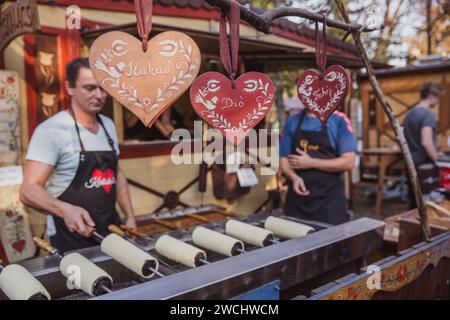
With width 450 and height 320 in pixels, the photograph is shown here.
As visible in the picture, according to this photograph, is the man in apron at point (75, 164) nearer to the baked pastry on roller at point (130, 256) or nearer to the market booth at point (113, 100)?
the baked pastry on roller at point (130, 256)

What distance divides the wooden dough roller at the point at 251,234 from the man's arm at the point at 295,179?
1222 millimetres

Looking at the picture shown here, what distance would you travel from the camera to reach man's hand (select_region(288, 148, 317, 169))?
3141 mm

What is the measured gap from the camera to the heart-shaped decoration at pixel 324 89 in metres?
1.54

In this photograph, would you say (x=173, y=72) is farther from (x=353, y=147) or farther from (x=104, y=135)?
(x=353, y=147)

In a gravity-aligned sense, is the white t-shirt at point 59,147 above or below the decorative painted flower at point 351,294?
above

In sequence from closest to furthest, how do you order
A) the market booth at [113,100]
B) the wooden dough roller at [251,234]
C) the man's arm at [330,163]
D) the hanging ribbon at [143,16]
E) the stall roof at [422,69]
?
1. the hanging ribbon at [143,16]
2. the wooden dough roller at [251,234]
3. the man's arm at [330,163]
4. the market booth at [113,100]
5. the stall roof at [422,69]

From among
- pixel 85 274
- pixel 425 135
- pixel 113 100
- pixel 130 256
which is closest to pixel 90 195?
pixel 130 256

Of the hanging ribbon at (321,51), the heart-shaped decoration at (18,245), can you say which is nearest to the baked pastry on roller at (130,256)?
the hanging ribbon at (321,51)

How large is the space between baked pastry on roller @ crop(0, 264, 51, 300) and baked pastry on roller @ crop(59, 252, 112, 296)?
4.8 inches

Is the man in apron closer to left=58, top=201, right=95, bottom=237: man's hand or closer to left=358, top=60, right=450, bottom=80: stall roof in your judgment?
left=58, top=201, right=95, bottom=237: man's hand

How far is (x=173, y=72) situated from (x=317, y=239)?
1065 mm

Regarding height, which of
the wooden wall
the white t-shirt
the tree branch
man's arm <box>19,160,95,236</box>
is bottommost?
the wooden wall

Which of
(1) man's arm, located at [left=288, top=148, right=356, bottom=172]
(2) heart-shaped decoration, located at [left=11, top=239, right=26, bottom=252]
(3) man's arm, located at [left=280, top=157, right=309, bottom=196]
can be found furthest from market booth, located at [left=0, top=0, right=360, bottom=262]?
(1) man's arm, located at [left=288, top=148, right=356, bottom=172]

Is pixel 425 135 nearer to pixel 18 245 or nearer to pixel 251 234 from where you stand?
pixel 251 234
